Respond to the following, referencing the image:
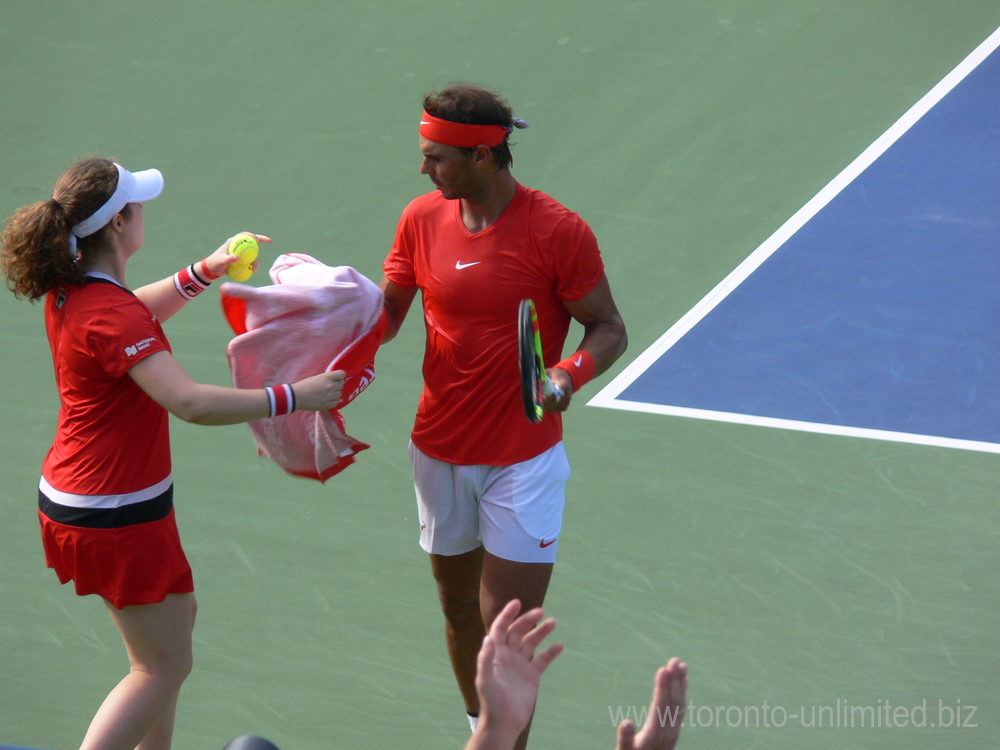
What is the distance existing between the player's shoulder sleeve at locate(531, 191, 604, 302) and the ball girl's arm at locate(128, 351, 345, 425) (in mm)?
844

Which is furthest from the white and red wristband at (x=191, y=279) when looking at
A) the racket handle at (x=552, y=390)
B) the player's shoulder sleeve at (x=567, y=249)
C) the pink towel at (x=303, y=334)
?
the racket handle at (x=552, y=390)

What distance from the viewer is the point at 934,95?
9.14m

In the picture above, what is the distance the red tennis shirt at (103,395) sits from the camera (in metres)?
3.54

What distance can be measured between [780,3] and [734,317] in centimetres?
407

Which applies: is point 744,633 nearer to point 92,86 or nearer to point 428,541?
point 428,541

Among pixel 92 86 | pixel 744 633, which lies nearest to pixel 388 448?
pixel 744 633

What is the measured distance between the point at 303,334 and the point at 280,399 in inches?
11.7

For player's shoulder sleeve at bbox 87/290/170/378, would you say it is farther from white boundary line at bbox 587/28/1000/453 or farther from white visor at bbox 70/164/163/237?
white boundary line at bbox 587/28/1000/453

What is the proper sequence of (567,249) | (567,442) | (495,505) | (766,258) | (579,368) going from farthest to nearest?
1. (766,258)
2. (567,442)
3. (495,505)
4. (567,249)
5. (579,368)

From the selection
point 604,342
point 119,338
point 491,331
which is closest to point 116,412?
point 119,338

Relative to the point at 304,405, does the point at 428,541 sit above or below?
below

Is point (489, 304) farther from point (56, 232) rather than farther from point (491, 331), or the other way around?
point (56, 232)

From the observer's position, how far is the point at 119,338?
3.52m

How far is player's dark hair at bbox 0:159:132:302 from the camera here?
3580 mm
